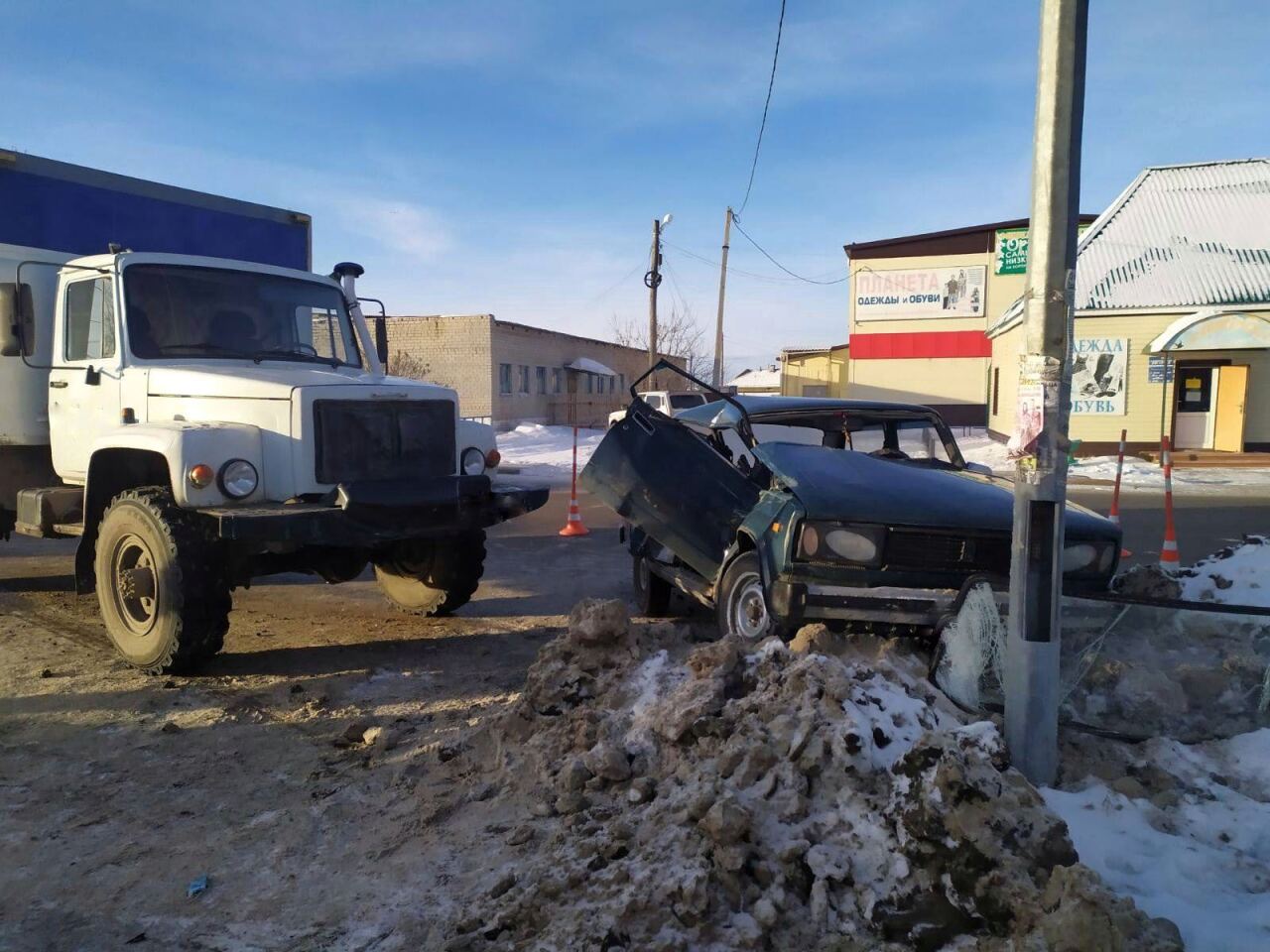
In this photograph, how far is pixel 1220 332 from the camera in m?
19.4

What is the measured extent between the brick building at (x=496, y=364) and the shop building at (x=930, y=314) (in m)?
11.3

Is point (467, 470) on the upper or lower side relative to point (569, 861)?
upper

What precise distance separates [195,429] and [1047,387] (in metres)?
4.27

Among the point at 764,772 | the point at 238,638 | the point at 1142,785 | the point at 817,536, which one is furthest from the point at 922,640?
the point at 238,638

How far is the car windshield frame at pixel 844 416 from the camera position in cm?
562

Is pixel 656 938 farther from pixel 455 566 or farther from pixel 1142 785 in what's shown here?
pixel 455 566

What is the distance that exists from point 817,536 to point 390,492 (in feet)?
8.25

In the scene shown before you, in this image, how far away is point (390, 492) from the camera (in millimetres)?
5430

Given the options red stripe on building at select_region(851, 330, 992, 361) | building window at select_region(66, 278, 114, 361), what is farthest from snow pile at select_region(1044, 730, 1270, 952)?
red stripe on building at select_region(851, 330, 992, 361)

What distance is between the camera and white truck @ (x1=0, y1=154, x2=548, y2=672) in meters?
5.18

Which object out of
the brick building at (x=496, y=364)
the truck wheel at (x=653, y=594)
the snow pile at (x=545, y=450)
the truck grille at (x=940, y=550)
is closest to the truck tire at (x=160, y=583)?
the truck wheel at (x=653, y=594)

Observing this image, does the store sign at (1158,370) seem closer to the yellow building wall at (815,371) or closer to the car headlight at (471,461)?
the car headlight at (471,461)

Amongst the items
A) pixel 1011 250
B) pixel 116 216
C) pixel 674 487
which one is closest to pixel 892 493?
pixel 674 487

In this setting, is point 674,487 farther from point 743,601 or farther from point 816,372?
point 816,372
